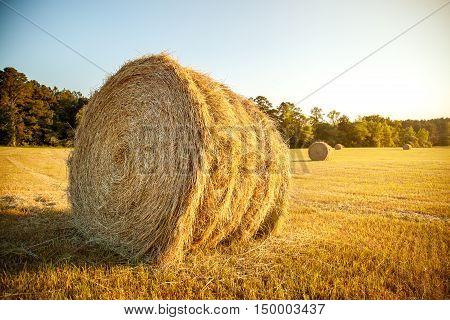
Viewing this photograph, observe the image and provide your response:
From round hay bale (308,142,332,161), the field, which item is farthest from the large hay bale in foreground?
round hay bale (308,142,332,161)

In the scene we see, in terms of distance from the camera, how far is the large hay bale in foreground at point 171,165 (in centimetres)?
390

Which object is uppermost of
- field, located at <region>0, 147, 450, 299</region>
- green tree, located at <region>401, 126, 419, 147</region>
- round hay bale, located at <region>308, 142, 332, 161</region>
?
green tree, located at <region>401, 126, 419, 147</region>

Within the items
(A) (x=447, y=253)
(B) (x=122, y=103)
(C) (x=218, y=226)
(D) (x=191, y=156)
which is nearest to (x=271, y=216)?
(C) (x=218, y=226)

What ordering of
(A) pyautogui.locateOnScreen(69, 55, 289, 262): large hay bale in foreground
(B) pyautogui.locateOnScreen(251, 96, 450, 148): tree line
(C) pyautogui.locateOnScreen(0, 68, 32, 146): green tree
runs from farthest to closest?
(B) pyautogui.locateOnScreen(251, 96, 450, 148): tree line → (C) pyautogui.locateOnScreen(0, 68, 32, 146): green tree → (A) pyautogui.locateOnScreen(69, 55, 289, 262): large hay bale in foreground

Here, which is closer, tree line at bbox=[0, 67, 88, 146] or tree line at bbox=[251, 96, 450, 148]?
tree line at bbox=[0, 67, 88, 146]

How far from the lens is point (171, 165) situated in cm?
404

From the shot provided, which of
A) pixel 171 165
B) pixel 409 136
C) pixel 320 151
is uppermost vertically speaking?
pixel 409 136

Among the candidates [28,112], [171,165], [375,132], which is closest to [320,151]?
[171,165]

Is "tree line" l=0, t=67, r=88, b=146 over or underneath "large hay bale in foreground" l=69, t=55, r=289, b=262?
over

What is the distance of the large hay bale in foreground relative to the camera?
12.8ft

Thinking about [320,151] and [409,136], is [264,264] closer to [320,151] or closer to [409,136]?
[320,151]

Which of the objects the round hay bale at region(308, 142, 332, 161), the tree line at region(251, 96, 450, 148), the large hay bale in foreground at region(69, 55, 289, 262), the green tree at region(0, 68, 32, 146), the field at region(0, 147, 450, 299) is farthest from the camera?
the tree line at region(251, 96, 450, 148)

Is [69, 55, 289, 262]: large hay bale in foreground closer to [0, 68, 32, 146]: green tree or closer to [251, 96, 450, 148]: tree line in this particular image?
[0, 68, 32, 146]: green tree

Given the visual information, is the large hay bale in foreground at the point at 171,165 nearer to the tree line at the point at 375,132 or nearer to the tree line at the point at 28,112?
the tree line at the point at 28,112
